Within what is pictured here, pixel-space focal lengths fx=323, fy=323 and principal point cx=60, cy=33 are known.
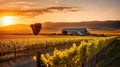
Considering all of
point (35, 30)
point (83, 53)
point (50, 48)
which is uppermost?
point (83, 53)

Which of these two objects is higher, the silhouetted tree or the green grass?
the green grass

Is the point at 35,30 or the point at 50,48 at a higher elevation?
the point at 50,48

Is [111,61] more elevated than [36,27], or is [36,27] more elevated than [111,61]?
[111,61]

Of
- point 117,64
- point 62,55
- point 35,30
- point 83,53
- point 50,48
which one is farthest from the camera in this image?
point 35,30

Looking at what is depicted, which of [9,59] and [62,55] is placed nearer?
Result: [62,55]

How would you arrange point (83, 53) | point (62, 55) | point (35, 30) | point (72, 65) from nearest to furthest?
point (62, 55) < point (72, 65) < point (83, 53) < point (35, 30)

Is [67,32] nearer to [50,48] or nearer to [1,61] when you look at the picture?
[50,48]

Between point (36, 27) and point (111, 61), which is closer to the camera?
point (111, 61)

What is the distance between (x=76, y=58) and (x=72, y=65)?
661 millimetres

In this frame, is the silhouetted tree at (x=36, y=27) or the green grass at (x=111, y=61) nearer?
the green grass at (x=111, y=61)

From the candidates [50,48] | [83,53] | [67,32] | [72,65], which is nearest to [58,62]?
[72,65]

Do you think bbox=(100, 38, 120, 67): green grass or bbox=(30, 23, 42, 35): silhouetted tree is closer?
bbox=(100, 38, 120, 67): green grass

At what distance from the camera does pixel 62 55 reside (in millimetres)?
11734

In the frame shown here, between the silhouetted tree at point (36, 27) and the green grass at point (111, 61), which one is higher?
the green grass at point (111, 61)
